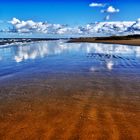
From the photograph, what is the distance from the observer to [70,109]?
8984mm

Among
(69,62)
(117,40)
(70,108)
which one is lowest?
(117,40)

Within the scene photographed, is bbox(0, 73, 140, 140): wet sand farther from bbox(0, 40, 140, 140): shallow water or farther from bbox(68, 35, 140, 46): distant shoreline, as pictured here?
bbox(68, 35, 140, 46): distant shoreline

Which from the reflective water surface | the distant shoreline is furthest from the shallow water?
the distant shoreline

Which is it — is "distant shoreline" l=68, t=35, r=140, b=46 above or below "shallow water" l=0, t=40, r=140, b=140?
below

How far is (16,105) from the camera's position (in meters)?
9.52

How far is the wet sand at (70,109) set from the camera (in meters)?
7.01

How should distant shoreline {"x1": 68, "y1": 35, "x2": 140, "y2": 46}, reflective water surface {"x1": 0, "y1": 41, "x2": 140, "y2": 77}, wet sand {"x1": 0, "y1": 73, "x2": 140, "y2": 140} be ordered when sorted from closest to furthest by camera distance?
wet sand {"x1": 0, "y1": 73, "x2": 140, "y2": 140} → reflective water surface {"x1": 0, "y1": 41, "x2": 140, "y2": 77} → distant shoreline {"x1": 68, "y1": 35, "x2": 140, "y2": 46}

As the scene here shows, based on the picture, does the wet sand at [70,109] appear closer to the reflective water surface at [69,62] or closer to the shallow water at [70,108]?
the shallow water at [70,108]

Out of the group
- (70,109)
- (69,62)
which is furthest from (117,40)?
(70,109)

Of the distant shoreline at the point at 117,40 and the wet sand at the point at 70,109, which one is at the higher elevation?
the wet sand at the point at 70,109

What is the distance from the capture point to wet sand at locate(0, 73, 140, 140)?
23.0 ft

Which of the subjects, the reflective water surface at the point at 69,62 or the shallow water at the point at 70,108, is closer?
the shallow water at the point at 70,108

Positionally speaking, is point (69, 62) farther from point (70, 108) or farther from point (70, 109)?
point (70, 109)

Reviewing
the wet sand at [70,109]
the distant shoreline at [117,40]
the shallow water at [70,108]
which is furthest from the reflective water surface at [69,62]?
the distant shoreline at [117,40]
